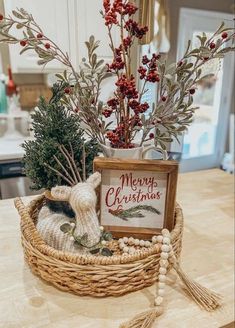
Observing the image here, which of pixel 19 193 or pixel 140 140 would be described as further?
pixel 19 193

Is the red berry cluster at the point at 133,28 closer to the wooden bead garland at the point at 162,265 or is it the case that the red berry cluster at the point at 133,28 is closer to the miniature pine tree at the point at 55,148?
the miniature pine tree at the point at 55,148

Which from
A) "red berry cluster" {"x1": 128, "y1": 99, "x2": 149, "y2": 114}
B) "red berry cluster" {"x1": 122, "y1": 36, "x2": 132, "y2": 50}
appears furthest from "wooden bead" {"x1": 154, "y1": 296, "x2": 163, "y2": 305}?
"red berry cluster" {"x1": 122, "y1": 36, "x2": 132, "y2": 50}

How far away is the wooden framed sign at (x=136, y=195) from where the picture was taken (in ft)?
2.13

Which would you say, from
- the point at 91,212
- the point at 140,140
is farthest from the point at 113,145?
the point at 91,212

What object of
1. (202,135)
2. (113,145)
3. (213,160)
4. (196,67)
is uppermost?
(196,67)

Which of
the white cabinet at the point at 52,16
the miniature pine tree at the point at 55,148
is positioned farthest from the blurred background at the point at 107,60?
the miniature pine tree at the point at 55,148

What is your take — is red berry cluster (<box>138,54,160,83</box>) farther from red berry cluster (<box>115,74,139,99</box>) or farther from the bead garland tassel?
the bead garland tassel

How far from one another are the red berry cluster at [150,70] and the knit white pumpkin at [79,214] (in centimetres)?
25

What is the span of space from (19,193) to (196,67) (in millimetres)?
747

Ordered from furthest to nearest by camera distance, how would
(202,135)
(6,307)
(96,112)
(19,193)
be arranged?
1. (202,135)
2. (19,193)
3. (96,112)
4. (6,307)

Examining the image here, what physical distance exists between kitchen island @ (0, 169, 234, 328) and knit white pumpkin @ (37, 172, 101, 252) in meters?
0.11

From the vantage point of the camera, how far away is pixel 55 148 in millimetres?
641

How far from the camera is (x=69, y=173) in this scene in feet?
2.15

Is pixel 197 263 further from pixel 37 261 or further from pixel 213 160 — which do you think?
pixel 213 160
